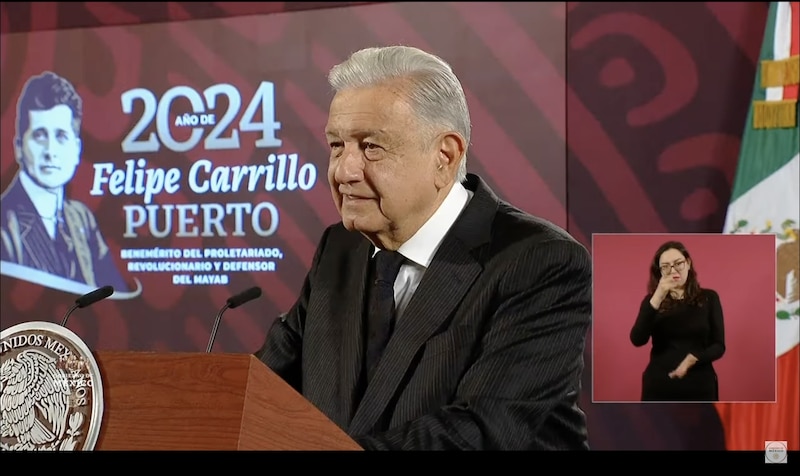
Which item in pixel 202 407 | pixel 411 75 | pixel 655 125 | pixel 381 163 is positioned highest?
pixel 655 125

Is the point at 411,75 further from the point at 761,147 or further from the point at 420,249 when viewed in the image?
the point at 761,147

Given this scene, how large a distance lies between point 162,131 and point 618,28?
1.95m

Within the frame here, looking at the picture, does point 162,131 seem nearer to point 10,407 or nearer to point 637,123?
point 637,123

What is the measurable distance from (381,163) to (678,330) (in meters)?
1.27

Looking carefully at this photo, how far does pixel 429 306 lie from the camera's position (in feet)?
6.14

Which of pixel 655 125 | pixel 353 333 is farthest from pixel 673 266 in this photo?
pixel 655 125

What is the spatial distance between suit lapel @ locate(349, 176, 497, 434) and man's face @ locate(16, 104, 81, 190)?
9.76ft

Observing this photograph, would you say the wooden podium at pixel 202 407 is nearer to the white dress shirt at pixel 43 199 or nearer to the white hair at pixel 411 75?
the white hair at pixel 411 75

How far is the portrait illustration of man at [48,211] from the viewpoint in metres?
4.47

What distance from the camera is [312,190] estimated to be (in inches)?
172

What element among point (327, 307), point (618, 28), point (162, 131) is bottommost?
point (327, 307)

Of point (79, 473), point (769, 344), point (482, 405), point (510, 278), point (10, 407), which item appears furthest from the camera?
point (769, 344)

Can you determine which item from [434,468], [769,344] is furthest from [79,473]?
[769,344]

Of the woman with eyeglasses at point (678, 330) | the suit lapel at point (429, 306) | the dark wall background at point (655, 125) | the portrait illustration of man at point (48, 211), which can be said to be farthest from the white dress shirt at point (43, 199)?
the suit lapel at point (429, 306)
